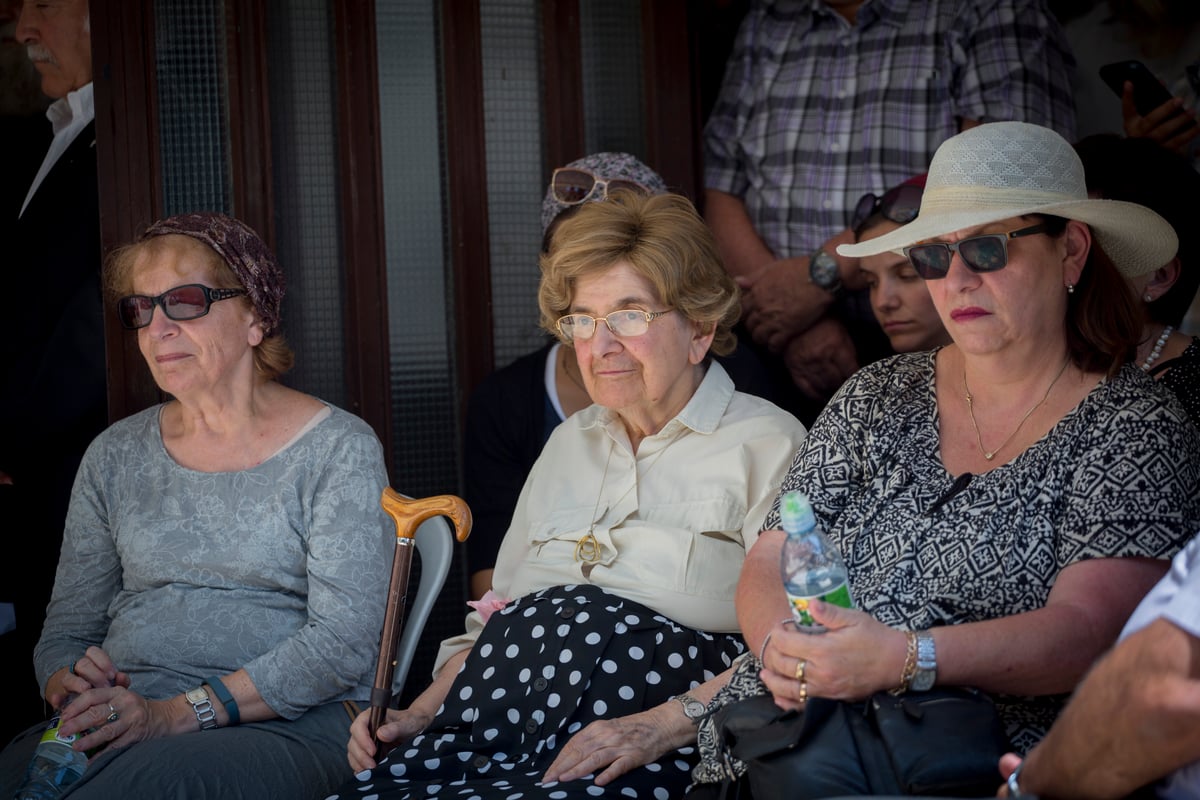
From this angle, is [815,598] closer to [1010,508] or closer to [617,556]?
[1010,508]

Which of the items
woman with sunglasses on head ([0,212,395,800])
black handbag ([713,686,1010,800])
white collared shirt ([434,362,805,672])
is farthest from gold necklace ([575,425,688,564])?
black handbag ([713,686,1010,800])

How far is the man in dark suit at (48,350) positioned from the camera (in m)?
3.96

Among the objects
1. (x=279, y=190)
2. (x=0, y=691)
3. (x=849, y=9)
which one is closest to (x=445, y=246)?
(x=279, y=190)

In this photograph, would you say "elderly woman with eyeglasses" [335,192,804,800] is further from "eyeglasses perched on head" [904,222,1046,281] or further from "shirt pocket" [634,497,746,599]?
"eyeglasses perched on head" [904,222,1046,281]

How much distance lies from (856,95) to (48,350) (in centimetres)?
258

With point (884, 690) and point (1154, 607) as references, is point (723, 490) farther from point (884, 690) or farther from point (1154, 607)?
point (1154, 607)

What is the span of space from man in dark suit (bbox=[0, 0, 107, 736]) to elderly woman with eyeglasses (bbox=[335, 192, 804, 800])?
158 centimetres

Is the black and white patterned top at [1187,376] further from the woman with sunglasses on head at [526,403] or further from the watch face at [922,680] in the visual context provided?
the woman with sunglasses on head at [526,403]

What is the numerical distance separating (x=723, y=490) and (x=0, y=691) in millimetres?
2310

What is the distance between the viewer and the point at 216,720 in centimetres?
293

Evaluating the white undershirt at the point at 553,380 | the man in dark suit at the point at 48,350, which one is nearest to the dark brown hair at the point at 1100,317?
the white undershirt at the point at 553,380

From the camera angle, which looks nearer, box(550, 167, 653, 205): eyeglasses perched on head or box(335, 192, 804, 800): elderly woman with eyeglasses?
box(335, 192, 804, 800): elderly woman with eyeglasses

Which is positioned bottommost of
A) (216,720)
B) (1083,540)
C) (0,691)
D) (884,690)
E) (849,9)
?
(0,691)

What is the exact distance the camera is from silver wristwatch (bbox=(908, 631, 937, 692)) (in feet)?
7.04
